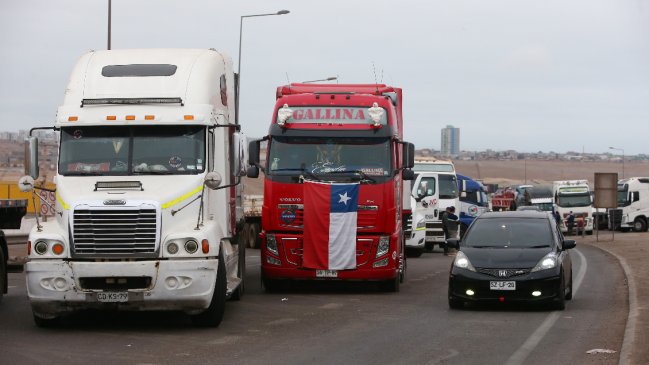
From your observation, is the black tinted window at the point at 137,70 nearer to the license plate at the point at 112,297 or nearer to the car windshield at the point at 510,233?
the license plate at the point at 112,297

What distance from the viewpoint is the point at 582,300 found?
67.8 feet

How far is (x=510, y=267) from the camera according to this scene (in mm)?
18266

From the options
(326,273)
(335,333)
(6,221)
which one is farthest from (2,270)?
(335,333)

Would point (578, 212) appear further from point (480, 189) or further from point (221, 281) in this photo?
point (221, 281)

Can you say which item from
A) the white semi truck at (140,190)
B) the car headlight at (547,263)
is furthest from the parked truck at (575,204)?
the white semi truck at (140,190)

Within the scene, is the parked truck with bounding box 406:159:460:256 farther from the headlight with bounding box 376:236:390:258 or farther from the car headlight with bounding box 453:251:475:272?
the car headlight with bounding box 453:251:475:272

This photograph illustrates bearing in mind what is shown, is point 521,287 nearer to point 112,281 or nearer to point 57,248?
point 112,281

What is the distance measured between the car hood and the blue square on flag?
2.80 meters

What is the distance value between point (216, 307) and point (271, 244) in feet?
18.8

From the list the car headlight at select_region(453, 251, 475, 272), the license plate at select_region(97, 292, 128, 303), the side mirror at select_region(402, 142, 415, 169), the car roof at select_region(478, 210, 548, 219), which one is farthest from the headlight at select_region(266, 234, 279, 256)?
the license plate at select_region(97, 292, 128, 303)

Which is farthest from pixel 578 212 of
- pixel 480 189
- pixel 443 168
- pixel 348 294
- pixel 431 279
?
pixel 348 294

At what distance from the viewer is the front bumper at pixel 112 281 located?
15086 millimetres

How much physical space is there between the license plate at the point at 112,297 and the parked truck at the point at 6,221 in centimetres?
428

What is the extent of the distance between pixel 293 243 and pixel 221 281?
5.54 meters
